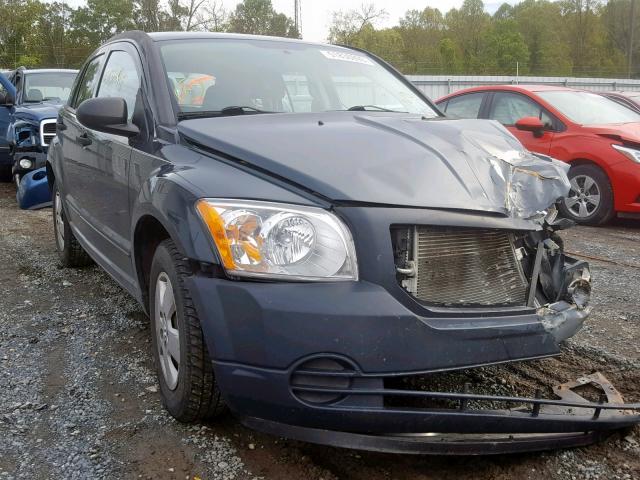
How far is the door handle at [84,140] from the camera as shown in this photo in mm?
3996

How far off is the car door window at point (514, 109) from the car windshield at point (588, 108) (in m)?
0.17

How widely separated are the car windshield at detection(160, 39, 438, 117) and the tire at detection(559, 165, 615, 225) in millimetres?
3934

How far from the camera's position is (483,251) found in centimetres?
232

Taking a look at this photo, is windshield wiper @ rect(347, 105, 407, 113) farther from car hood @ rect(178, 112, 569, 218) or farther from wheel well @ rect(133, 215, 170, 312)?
wheel well @ rect(133, 215, 170, 312)

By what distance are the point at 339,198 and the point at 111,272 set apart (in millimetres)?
2059

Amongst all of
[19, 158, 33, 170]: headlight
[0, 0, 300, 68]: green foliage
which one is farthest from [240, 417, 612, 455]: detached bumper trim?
[0, 0, 300, 68]: green foliage

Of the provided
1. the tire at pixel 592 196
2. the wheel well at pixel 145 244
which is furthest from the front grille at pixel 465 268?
the tire at pixel 592 196

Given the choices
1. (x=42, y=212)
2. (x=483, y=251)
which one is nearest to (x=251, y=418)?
(x=483, y=251)

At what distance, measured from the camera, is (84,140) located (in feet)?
13.5

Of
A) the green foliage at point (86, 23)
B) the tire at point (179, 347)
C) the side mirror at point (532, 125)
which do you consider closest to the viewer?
the tire at point (179, 347)

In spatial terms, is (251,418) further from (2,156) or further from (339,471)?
(2,156)

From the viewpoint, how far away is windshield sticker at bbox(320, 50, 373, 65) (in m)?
3.93

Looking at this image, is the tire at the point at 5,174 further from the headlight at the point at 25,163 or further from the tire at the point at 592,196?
the tire at the point at 592,196

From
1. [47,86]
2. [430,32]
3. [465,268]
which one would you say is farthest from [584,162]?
[430,32]
